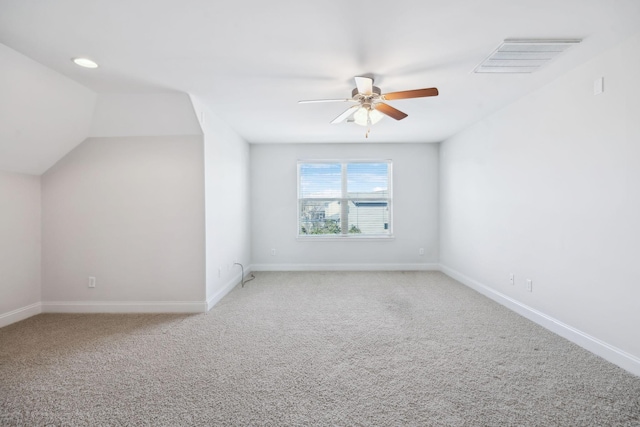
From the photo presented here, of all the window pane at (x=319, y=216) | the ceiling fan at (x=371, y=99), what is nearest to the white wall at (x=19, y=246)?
the ceiling fan at (x=371, y=99)

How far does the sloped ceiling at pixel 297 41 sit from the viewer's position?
1.76 meters

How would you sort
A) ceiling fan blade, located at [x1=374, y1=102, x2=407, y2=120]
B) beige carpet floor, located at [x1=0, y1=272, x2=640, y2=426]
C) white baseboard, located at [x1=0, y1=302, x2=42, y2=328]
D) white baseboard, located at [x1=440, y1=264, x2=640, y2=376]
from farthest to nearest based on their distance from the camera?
white baseboard, located at [x1=0, y1=302, x2=42, y2=328], ceiling fan blade, located at [x1=374, y1=102, x2=407, y2=120], white baseboard, located at [x1=440, y1=264, x2=640, y2=376], beige carpet floor, located at [x1=0, y1=272, x2=640, y2=426]

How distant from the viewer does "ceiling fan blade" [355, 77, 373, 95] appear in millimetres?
2414

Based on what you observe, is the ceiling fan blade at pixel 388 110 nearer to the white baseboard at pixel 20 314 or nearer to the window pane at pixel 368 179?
the window pane at pixel 368 179

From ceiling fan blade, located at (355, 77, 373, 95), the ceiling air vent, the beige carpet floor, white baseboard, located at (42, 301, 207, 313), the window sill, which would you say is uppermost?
the ceiling air vent

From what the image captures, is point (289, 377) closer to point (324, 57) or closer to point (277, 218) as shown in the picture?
point (324, 57)

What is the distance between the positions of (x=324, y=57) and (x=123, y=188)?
2.75 metres

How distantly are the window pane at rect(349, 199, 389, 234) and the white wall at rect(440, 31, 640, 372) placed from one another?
182 cm

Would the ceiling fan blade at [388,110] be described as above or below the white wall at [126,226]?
above

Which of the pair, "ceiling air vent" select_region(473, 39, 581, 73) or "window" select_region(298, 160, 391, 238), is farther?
"window" select_region(298, 160, 391, 238)

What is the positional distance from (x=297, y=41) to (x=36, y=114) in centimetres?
259

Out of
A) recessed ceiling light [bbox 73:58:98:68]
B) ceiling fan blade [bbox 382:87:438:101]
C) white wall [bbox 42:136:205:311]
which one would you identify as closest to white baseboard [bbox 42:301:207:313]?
white wall [bbox 42:136:205:311]

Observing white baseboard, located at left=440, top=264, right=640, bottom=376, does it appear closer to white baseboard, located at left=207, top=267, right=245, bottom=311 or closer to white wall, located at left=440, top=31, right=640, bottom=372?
white wall, located at left=440, top=31, right=640, bottom=372

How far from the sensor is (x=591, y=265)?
2391 millimetres
